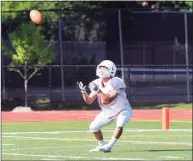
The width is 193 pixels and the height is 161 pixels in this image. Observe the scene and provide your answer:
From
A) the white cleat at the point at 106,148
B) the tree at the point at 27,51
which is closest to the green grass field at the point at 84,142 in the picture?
the white cleat at the point at 106,148

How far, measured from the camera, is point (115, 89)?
13602mm

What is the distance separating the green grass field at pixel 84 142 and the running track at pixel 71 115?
1562 mm

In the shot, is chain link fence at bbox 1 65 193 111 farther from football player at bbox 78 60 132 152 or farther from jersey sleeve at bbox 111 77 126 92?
jersey sleeve at bbox 111 77 126 92

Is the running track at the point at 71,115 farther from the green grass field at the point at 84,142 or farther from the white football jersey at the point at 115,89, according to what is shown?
the white football jersey at the point at 115,89

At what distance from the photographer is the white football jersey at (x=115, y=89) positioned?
13617 mm

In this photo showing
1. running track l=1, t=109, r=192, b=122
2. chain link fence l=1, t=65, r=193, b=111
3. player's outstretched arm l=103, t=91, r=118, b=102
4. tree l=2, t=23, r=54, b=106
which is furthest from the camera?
chain link fence l=1, t=65, r=193, b=111

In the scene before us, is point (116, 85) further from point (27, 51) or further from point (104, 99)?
point (27, 51)

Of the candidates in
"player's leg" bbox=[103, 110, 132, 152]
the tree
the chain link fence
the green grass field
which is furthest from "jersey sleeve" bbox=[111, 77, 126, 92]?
the tree

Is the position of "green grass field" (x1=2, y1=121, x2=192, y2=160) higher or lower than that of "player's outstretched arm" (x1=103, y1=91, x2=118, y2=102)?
lower

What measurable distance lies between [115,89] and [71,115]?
480 inches

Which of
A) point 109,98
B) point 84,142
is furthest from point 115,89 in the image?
point 84,142

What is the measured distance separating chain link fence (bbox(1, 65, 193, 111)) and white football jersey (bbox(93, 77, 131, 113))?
13001 millimetres

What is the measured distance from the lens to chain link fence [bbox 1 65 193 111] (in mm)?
28172

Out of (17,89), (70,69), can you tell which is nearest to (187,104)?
(70,69)
